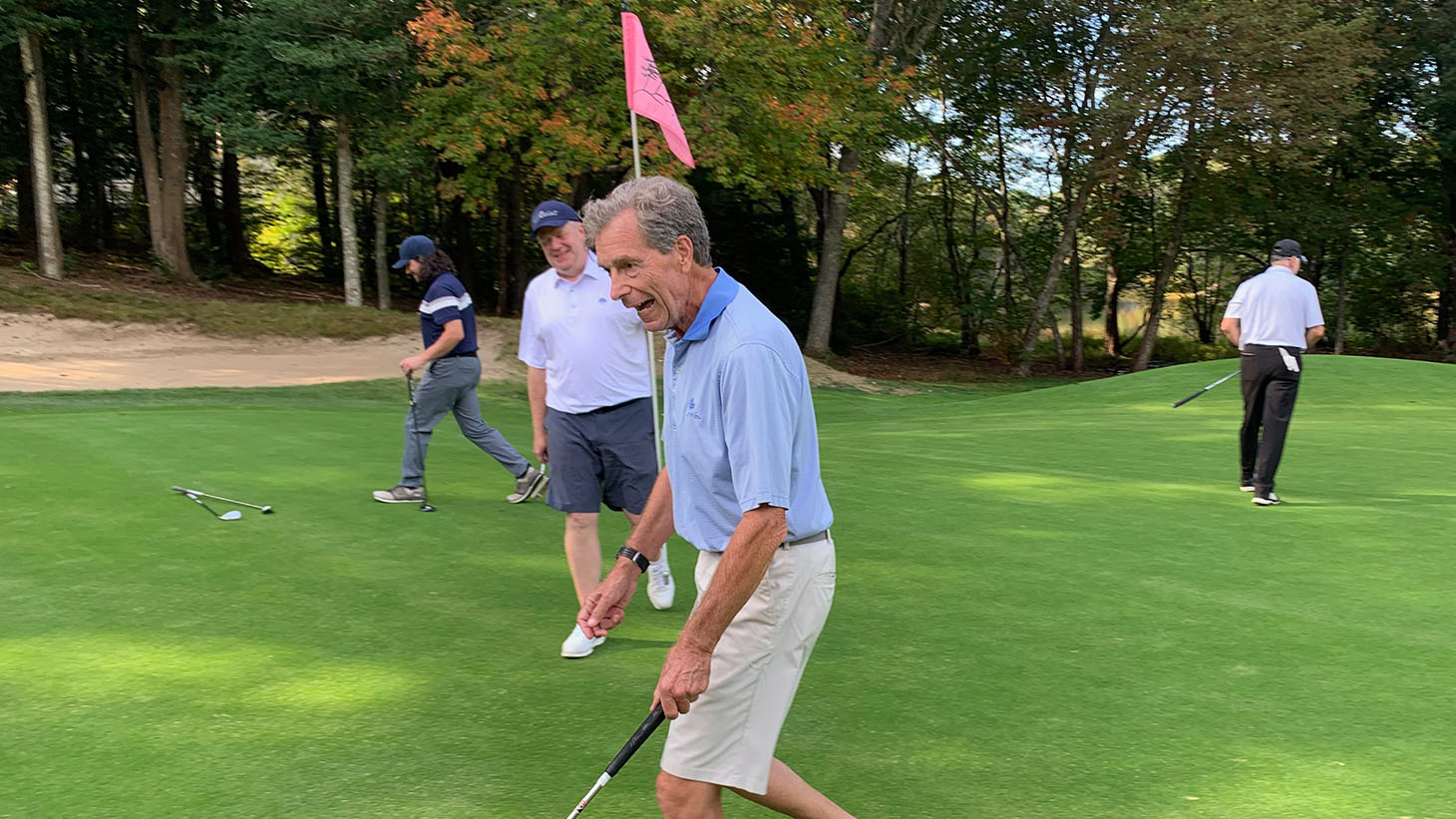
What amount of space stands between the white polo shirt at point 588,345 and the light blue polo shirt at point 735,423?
2350 millimetres

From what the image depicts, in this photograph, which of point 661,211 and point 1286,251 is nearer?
point 661,211

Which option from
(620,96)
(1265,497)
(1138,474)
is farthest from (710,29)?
(1265,497)

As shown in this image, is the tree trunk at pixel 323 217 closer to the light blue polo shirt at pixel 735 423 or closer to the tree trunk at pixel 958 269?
the tree trunk at pixel 958 269

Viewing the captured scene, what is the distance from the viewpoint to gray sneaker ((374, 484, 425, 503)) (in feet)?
25.5

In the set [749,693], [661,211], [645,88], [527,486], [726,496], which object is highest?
[645,88]

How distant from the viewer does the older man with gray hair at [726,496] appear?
246 cm

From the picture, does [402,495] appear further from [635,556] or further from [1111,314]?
[1111,314]

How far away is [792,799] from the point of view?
9.04 ft

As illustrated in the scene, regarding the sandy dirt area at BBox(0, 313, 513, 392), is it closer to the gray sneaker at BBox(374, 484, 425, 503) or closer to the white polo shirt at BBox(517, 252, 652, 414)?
the gray sneaker at BBox(374, 484, 425, 503)

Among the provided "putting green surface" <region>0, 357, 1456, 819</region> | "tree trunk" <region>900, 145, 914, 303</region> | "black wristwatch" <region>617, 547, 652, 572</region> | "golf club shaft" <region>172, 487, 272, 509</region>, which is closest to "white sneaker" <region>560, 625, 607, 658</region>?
"putting green surface" <region>0, 357, 1456, 819</region>

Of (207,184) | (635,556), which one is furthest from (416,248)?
(207,184)

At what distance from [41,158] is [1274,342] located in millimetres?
22787

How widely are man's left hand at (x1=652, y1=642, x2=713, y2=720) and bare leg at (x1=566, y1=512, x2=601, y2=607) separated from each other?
2623 millimetres

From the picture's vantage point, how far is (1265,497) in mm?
8383
